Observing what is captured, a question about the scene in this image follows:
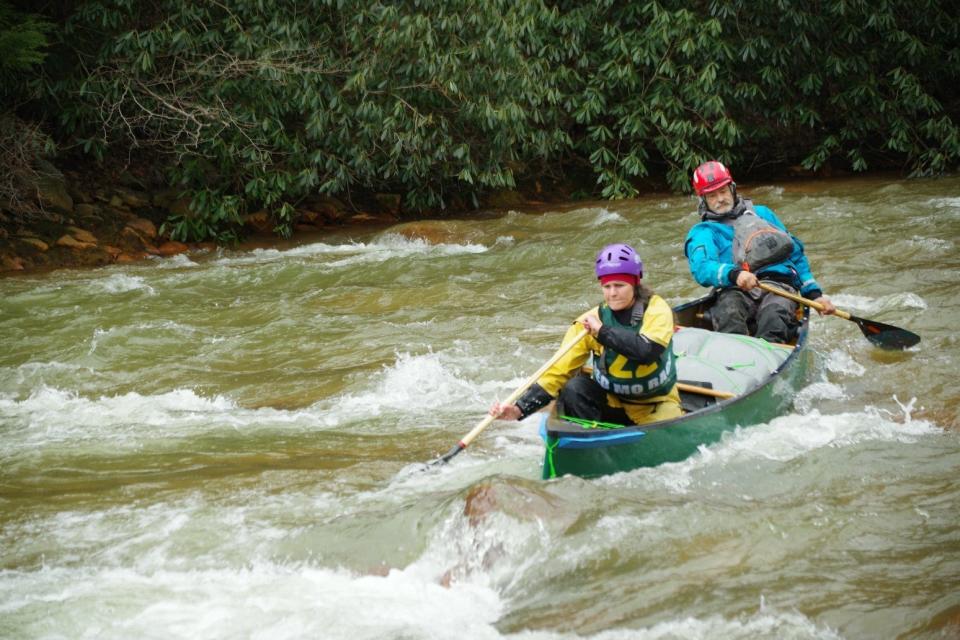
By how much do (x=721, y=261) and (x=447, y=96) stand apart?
7158 millimetres

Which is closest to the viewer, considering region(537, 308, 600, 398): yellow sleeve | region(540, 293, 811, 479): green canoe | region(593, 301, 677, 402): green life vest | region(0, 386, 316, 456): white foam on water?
region(540, 293, 811, 479): green canoe

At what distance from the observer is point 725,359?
19.7 ft

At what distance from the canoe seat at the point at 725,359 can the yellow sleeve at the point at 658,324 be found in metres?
0.84

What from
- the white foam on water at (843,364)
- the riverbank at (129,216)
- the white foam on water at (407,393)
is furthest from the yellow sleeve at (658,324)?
the riverbank at (129,216)

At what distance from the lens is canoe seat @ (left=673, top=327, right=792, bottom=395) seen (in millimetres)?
5820

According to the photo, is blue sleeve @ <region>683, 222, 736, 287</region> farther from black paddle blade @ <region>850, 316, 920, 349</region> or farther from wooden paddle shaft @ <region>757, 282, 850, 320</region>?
black paddle blade @ <region>850, 316, 920, 349</region>

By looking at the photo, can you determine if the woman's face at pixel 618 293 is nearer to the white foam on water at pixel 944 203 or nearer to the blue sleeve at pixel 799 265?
the blue sleeve at pixel 799 265

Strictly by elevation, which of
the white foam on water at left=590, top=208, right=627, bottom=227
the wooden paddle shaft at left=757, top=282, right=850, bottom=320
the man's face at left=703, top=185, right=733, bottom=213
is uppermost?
the man's face at left=703, top=185, right=733, bottom=213

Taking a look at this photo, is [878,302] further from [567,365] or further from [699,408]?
[567,365]

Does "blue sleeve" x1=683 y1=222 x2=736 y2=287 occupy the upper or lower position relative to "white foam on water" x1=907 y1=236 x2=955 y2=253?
upper

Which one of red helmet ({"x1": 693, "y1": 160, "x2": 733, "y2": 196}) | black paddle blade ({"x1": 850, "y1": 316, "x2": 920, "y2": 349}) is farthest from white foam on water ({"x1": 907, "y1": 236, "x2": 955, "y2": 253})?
red helmet ({"x1": 693, "y1": 160, "x2": 733, "y2": 196})

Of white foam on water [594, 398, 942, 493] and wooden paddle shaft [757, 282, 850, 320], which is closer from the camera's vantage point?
white foam on water [594, 398, 942, 493]

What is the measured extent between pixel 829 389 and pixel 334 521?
3.72 metres

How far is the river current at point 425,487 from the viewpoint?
13.1 feet
